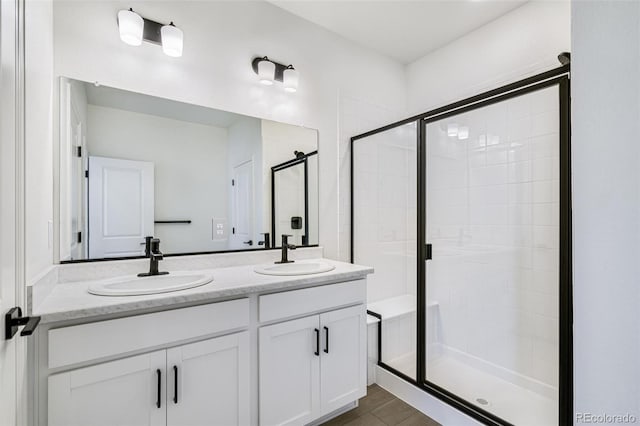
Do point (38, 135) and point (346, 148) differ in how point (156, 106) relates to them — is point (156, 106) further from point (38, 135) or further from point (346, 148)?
point (346, 148)

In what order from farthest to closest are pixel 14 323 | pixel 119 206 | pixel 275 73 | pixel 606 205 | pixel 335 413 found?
pixel 275 73, pixel 335 413, pixel 119 206, pixel 14 323, pixel 606 205

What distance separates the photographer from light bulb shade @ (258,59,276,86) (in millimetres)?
1977

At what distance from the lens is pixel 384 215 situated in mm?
2535

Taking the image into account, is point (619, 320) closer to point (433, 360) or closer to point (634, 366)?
point (634, 366)

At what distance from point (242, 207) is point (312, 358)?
101cm

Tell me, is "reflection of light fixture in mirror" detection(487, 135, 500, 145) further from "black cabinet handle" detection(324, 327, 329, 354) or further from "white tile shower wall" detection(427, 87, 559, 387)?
"black cabinet handle" detection(324, 327, 329, 354)

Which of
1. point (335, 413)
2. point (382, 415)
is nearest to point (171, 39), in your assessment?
point (335, 413)

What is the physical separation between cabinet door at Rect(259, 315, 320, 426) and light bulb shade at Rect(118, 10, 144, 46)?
1.62 meters

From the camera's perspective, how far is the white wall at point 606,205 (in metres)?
0.44

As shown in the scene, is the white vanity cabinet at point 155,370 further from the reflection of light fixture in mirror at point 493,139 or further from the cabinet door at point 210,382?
the reflection of light fixture in mirror at point 493,139

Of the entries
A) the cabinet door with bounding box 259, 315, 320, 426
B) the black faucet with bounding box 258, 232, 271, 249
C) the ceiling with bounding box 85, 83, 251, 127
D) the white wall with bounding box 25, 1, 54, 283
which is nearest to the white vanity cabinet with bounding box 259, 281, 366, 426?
the cabinet door with bounding box 259, 315, 320, 426

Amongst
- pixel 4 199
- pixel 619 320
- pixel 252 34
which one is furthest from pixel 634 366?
pixel 252 34

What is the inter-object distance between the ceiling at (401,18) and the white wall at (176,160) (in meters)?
1.14

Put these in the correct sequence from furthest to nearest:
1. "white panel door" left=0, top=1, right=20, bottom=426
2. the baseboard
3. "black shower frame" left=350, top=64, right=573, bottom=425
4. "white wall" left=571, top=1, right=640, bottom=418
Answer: the baseboard, "black shower frame" left=350, top=64, right=573, bottom=425, "white panel door" left=0, top=1, right=20, bottom=426, "white wall" left=571, top=1, right=640, bottom=418
